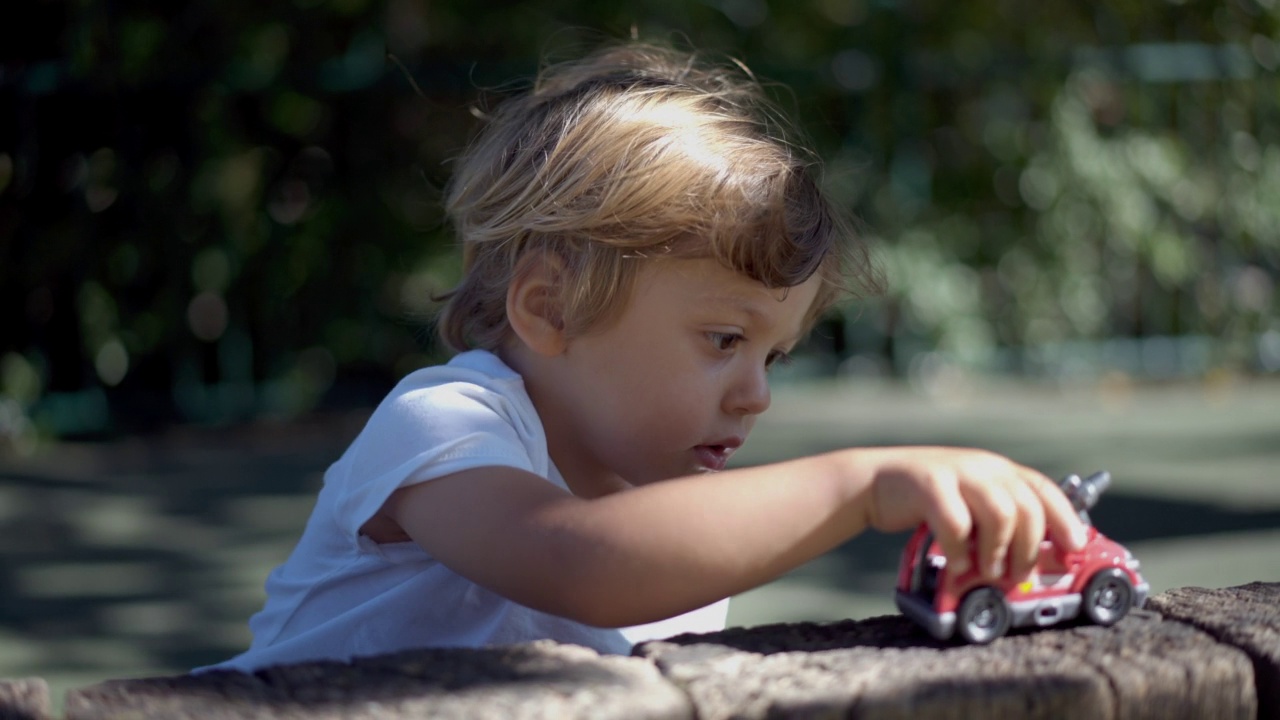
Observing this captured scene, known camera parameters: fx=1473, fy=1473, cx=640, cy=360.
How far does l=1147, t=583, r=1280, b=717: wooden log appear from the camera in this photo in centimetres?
118

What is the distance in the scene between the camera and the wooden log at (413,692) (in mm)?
1040

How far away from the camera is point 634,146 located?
6.15 feet

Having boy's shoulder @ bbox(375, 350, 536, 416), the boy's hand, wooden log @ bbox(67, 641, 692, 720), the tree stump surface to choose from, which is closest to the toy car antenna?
the boy's hand

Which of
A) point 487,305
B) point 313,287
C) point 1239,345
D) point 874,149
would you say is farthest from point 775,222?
point 1239,345

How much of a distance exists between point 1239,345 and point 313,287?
497cm

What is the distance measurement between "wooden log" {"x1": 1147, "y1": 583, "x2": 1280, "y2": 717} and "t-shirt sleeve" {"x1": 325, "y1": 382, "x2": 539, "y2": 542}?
0.67m

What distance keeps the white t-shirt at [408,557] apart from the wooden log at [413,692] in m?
0.39

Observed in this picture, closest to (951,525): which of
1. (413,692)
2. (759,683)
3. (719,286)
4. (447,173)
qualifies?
(759,683)

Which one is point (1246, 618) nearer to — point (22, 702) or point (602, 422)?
point (602, 422)

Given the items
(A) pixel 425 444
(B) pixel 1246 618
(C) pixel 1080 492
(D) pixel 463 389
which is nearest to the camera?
(B) pixel 1246 618

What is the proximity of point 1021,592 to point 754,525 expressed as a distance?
0.24m

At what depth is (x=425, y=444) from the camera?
62.2 inches

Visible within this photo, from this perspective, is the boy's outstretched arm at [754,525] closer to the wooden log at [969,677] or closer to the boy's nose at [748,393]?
the wooden log at [969,677]

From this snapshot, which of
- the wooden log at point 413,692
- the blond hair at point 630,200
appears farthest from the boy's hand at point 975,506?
the blond hair at point 630,200
